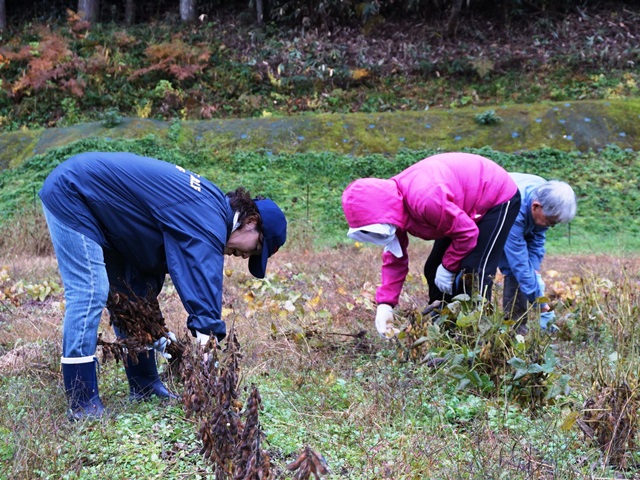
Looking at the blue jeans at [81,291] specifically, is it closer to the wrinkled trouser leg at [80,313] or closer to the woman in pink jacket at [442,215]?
the wrinkled trouser leg at [80,313]

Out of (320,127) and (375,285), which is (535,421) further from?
(320,127)

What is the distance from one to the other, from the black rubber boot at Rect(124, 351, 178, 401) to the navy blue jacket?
0.50 metres

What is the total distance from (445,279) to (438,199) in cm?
A: 66

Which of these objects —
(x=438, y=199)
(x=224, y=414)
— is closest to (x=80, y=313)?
(x=224, y=414)

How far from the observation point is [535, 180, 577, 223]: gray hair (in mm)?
4461

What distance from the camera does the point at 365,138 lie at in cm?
1240

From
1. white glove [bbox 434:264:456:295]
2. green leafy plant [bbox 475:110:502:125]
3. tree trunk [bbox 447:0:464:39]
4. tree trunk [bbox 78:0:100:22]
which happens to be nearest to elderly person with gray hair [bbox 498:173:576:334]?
white glove [bbox 434:264:456:295]

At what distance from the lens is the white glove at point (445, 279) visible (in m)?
4.26

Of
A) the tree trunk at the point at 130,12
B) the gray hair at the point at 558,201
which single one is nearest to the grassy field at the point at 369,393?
the gray hair at the point at 558,201

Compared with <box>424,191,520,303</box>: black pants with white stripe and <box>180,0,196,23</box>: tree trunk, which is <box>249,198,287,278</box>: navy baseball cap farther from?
<box>180,0,196,23</box>: tree trunk

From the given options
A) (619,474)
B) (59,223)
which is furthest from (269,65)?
(619,474)

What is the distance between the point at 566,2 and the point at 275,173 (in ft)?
34.2

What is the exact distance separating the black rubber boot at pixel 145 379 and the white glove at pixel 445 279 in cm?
179

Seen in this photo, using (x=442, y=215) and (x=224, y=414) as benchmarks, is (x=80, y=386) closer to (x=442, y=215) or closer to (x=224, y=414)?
(x=224, y=414)
